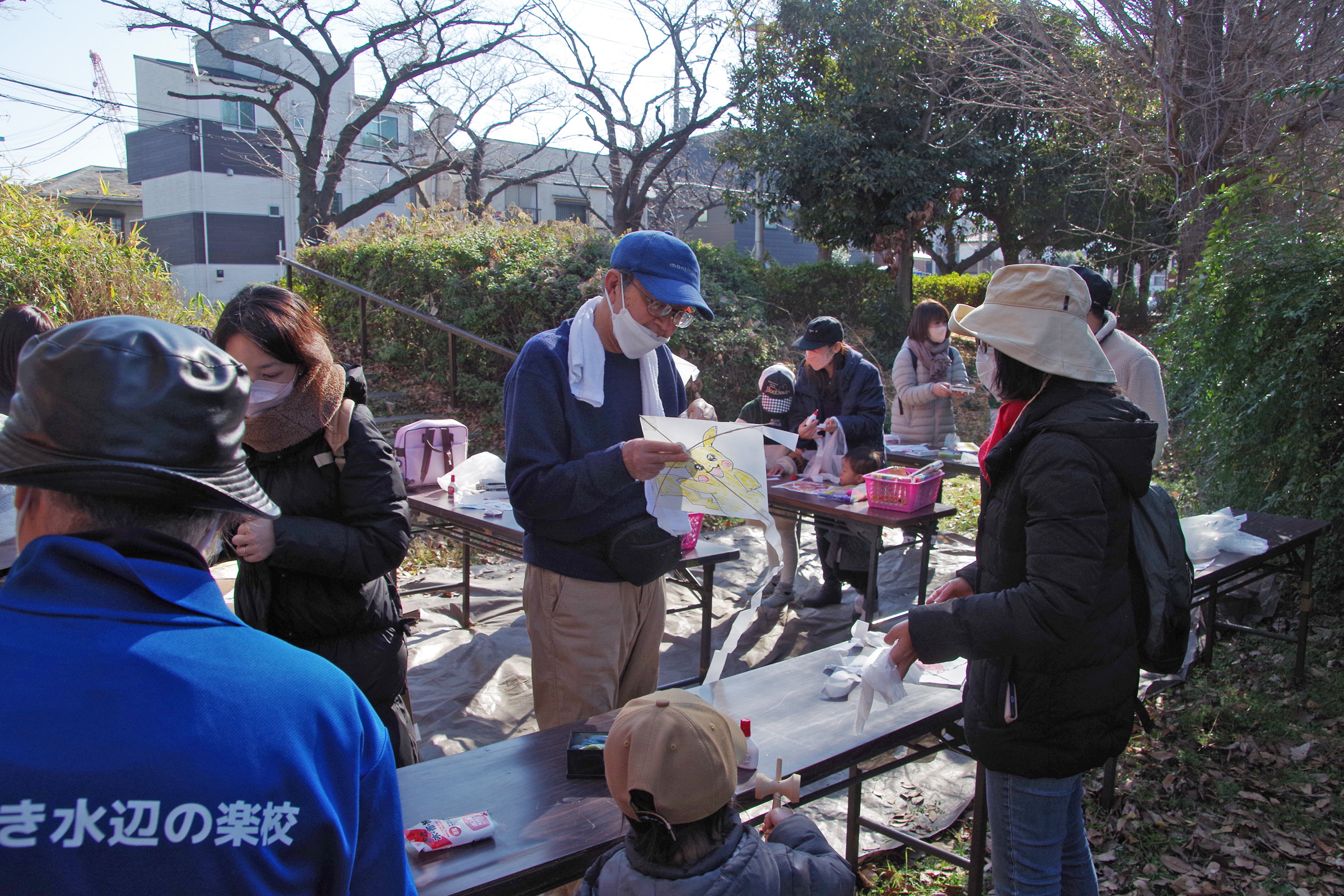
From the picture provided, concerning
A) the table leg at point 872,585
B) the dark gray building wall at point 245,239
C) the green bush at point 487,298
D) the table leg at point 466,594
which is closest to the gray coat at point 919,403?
the table leg at point 872,585

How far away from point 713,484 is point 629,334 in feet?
1.54

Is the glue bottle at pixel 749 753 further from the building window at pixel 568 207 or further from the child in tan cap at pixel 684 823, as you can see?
the building window at pixel 568 207

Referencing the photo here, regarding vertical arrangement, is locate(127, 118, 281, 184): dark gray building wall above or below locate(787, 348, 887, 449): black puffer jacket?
above

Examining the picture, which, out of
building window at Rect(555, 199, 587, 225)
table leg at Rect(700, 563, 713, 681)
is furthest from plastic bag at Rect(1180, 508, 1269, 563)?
building window at Rect(555, 199, 587, 225)

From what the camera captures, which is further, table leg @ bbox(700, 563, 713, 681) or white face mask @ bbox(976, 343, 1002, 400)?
table leg @ bbox(700, 563, 713, 681)

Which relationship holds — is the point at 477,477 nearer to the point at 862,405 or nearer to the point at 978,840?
the point at 862,405

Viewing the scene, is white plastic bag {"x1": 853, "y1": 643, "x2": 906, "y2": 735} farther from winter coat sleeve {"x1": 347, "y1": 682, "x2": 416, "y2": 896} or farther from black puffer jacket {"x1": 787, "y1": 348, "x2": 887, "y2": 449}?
black puffer jacket {"x1": 787, "y1": 348, "x2": 887, "y2": 449}

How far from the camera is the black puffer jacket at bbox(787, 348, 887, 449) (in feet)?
16.8

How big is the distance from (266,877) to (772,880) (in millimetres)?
916

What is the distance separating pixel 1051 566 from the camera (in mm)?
1690

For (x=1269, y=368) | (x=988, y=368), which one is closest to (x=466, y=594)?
(x=988, y=368)

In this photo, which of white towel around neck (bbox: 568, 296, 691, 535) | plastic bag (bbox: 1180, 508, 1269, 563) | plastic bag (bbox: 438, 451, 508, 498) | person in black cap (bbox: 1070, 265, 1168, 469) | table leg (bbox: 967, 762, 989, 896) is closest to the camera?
white towel around neck (bbox: 568, 296, 691, 535)

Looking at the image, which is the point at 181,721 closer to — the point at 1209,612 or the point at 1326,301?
the point at 1209,612

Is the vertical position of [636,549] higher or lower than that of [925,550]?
higher
